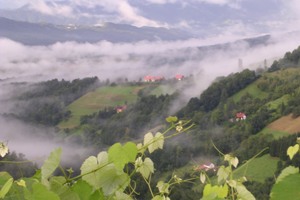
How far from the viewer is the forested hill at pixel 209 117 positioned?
250ft

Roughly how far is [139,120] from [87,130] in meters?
14.8

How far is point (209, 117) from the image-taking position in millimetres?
110375

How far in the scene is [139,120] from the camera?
130500mm

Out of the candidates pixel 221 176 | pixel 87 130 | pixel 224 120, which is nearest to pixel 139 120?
pixel 87 130

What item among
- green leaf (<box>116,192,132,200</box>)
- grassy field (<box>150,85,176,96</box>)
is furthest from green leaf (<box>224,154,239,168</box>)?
grassy field (<box>150,85,176,96</box>)

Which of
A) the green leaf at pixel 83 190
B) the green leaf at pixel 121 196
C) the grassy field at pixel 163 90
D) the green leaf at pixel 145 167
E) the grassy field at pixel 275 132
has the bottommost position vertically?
the grassy field at pixel 275 132

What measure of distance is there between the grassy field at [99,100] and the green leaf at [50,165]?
145483 millimetres

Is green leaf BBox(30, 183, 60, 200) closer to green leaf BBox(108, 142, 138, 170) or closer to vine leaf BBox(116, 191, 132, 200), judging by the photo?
green leaf BBox(108, 142, 138, 170)

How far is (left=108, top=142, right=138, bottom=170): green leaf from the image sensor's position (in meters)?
1.87

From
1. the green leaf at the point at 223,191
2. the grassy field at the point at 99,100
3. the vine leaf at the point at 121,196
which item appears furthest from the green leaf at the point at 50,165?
the grassy field at the point at 99,100

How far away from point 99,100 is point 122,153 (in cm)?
17048

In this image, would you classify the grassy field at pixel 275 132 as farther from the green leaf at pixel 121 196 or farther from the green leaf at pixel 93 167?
the green leaf at pixel 93 167

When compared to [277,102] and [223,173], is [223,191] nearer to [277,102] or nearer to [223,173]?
[223,173]

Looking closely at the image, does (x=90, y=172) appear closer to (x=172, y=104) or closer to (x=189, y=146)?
(x=189, y=146)
